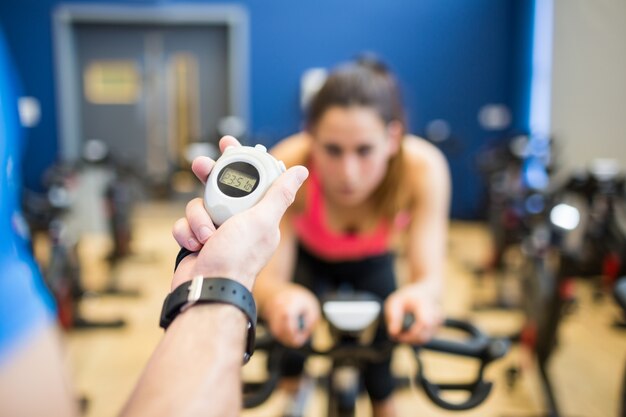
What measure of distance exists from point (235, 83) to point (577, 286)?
14.1 ft

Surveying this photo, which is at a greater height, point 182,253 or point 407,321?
point 182,253

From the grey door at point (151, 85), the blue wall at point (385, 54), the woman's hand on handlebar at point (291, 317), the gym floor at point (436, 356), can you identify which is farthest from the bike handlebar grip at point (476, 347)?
the grey door at point (151, 85)

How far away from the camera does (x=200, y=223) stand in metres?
0.58

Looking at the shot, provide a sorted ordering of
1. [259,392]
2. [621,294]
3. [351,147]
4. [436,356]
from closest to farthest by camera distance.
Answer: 1. [259,392]
2. [621,294]
3. [351,147]
4. [436,356]

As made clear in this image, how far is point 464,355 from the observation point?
1.09 m

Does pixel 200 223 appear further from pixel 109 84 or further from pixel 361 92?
pixel 109 84

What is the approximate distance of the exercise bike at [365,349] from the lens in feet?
3.43

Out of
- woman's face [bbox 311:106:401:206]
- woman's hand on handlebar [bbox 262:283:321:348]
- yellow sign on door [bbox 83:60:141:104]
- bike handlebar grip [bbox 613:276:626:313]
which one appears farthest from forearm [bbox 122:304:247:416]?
yellow sign on door [bbox 83:60:141:104]

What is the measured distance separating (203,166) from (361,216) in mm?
1011

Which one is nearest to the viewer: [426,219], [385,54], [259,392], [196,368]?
[196,368]

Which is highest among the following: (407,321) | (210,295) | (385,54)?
(385,54)

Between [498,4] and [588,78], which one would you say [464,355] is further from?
[498,4]

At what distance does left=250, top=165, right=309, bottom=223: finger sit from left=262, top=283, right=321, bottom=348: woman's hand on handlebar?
0.58m

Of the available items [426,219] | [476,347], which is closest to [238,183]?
[476,347]
